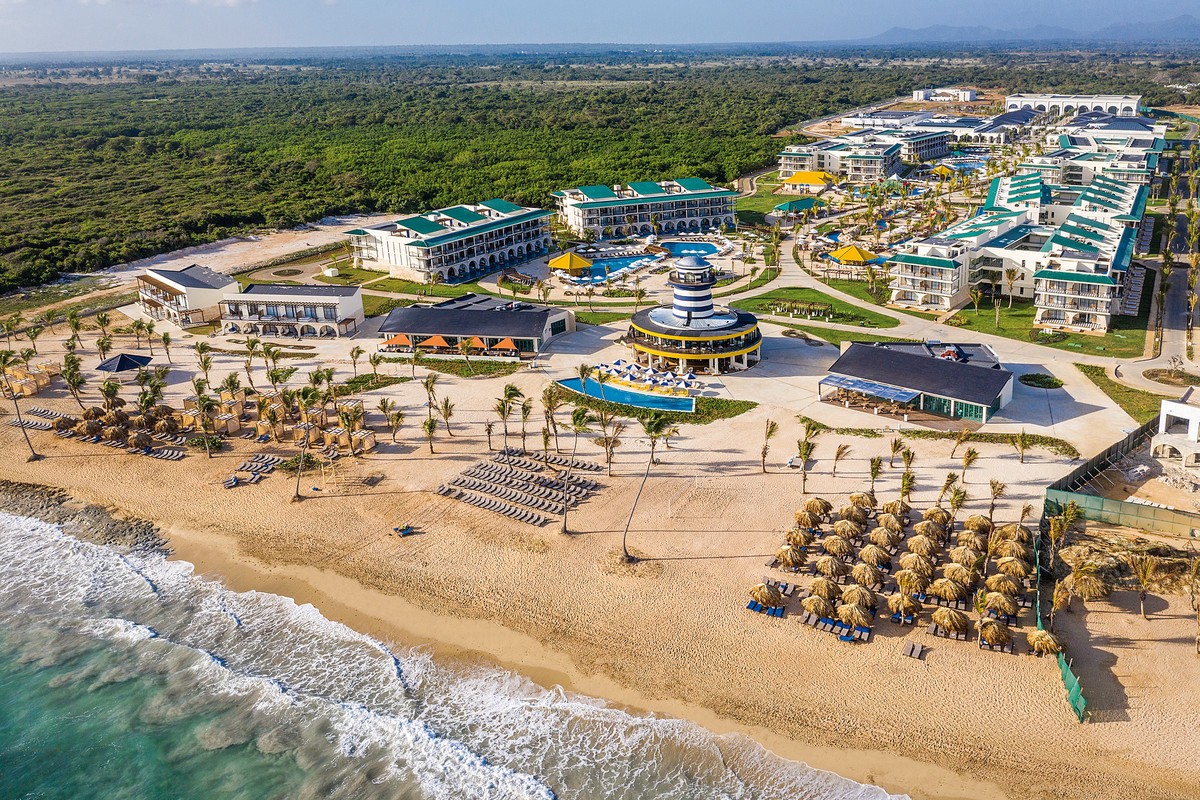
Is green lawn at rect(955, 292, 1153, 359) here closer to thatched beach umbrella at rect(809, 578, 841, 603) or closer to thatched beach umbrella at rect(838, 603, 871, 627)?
thatched beach umbrella at rect(809, 578, 841, 603)

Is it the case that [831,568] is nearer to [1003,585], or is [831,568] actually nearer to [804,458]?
[1003,585]

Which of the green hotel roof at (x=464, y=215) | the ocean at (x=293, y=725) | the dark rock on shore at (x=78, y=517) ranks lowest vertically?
the ocean at (x=293, y=725)

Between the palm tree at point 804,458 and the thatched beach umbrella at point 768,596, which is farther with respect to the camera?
the palm tree at point 804,458

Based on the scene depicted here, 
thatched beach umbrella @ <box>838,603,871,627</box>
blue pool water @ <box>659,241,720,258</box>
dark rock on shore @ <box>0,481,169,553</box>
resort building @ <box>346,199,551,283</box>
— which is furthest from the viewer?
blue pool water @ <box>659,241,720,258</box>

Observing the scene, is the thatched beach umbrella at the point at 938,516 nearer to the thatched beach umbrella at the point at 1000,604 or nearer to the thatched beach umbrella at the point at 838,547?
the thatched beach umbrella at the point at 838,547

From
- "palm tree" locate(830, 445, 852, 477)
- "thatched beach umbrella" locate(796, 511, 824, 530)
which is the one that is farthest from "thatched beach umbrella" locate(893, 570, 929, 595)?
"palm tree" locate(830, 445, 852, 477)

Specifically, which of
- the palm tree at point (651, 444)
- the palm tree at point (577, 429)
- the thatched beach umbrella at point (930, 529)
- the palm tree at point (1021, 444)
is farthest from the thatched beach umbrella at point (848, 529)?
the palm tree at point (1021, 444)

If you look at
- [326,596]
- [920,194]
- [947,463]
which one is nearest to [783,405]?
[947,463]
